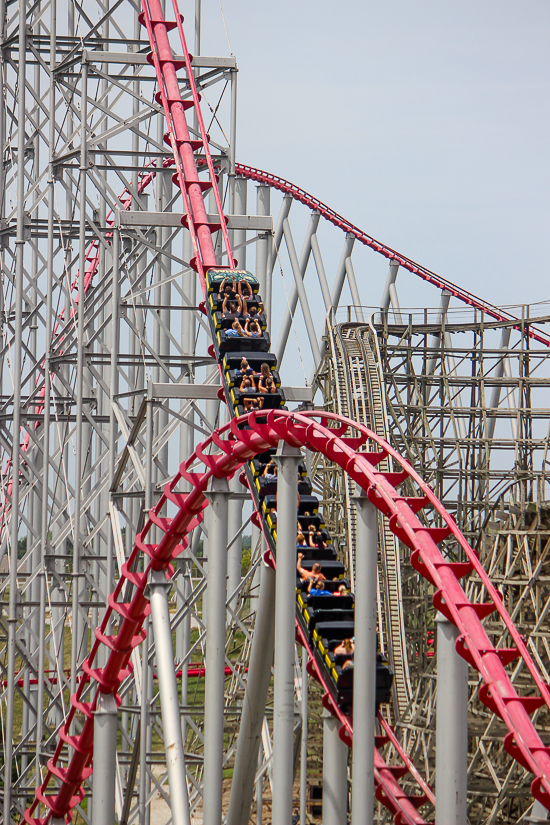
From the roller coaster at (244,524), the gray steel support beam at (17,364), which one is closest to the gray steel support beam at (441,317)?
the roller coaster at (244,524)

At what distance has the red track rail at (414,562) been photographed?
6.48m

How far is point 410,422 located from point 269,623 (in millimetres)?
10443

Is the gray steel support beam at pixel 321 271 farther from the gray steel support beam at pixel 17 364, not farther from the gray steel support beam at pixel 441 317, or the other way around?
the gray steel support beam at pixel 17 364

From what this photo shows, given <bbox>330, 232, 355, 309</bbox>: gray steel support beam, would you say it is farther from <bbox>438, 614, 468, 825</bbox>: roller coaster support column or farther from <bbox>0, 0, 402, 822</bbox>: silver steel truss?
<bbox>438, 614, 468, 825</bbox>: roller coaster support column

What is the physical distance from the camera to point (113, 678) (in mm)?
A: 11344

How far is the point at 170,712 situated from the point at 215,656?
0.71 metres

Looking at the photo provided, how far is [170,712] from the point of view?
31.4 ft

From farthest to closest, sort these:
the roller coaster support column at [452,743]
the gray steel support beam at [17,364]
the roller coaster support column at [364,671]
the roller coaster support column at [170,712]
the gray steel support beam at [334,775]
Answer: the gray steel support beam at [17,364]
the roller coaster support column at [170,712]
the gray steel support beam at [334,775]
the roller coaster support column at [364,671]
the roller coaster support column at [452,743]

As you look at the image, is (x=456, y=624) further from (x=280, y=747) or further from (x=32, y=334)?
(x=32, y=334)

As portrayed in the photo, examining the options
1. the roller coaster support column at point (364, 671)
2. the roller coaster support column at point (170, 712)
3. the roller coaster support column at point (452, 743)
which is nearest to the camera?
the roller coaster support column at point (452, 743)

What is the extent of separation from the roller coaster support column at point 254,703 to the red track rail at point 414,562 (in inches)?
35.9

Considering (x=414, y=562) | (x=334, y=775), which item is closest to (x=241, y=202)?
(x=334, y=775)

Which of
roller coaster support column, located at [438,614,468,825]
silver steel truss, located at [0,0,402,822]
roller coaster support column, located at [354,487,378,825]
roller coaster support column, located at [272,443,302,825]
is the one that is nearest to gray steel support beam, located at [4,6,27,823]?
silver steel truss, located at [0,0,402,822]

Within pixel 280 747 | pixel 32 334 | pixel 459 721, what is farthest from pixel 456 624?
pixel 32 334
